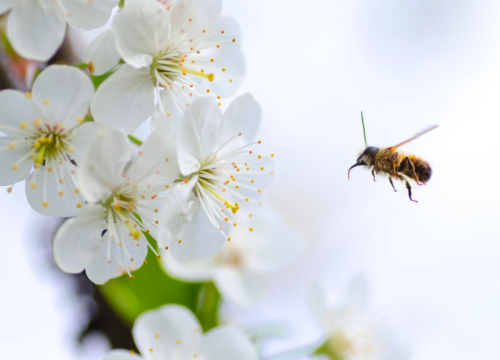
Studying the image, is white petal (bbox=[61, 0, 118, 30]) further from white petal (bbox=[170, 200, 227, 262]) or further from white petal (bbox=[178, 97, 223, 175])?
white petal (bbox=[170, 200, 227, 262])

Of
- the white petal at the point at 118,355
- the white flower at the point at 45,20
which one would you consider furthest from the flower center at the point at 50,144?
the white petal at the point at 118,355

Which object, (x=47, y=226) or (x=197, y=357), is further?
(x=47, y=226)

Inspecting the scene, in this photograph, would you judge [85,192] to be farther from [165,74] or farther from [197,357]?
[197,357]

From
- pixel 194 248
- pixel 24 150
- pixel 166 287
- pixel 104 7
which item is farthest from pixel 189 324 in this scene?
pixel 104 7

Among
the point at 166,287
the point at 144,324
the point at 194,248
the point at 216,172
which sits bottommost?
the point at 166,287

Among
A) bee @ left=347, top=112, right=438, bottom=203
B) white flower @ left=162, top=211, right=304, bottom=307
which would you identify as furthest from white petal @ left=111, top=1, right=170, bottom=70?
white flower @ left=162, top=211, right=304, bottom=307

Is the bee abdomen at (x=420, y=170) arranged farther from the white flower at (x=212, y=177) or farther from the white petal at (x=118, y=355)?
the white petal at (x=118, y=355)

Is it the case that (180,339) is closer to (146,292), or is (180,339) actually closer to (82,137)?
(146,292)
